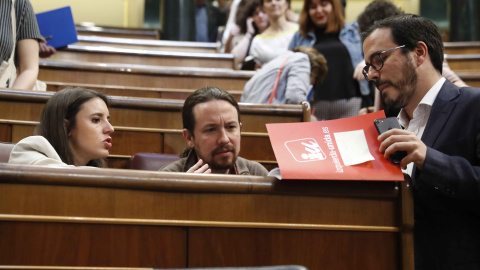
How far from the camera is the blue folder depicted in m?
2.53

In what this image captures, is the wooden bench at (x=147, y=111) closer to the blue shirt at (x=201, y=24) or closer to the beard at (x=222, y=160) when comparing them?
the beard at (x=222, y=160)

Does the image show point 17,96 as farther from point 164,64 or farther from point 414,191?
point 164,64

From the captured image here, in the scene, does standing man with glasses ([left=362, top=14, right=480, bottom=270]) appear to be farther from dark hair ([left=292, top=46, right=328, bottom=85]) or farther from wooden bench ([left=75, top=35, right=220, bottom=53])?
wooden bench ([left=75, top=35, right=220, bottom=53])

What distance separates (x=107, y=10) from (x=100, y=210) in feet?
15.0

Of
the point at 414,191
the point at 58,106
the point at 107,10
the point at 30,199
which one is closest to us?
the point at 30,199

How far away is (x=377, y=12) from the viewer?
2.14 m

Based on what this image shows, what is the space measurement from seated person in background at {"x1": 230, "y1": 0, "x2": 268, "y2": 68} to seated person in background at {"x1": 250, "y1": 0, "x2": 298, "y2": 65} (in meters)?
0.20

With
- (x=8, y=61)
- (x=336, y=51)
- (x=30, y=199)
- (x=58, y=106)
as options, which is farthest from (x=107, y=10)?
(x=30, y=199)

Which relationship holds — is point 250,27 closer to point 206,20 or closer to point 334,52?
point 334,52

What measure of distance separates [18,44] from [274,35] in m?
1.30

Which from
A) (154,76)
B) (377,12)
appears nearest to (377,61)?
(377,12)

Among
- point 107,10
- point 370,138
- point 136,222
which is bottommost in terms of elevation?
point 136,222

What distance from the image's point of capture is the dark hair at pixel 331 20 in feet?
7.95

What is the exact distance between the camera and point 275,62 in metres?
2.03
